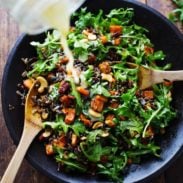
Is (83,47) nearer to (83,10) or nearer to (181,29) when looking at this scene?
(83,10)

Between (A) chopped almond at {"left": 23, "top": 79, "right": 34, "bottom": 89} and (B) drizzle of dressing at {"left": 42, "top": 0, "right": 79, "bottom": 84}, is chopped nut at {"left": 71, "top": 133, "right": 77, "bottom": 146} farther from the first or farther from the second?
(B) drizzle of dressing at {"left": 42, "top": 0, "right": 79, "bottom": 84}

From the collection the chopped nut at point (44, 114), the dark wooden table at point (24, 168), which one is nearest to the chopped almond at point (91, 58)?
the chopped nut at point (44, 114)

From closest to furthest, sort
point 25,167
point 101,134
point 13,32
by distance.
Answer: point 101,134 < point 25,167 < point 13,32

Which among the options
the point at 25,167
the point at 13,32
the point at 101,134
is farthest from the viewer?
the point at 13,32

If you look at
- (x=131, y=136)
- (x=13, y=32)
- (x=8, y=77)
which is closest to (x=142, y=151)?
(x=131, y=136)

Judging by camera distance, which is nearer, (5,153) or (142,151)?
(142,151)

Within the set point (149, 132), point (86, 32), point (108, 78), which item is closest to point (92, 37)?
point (86, 32)
